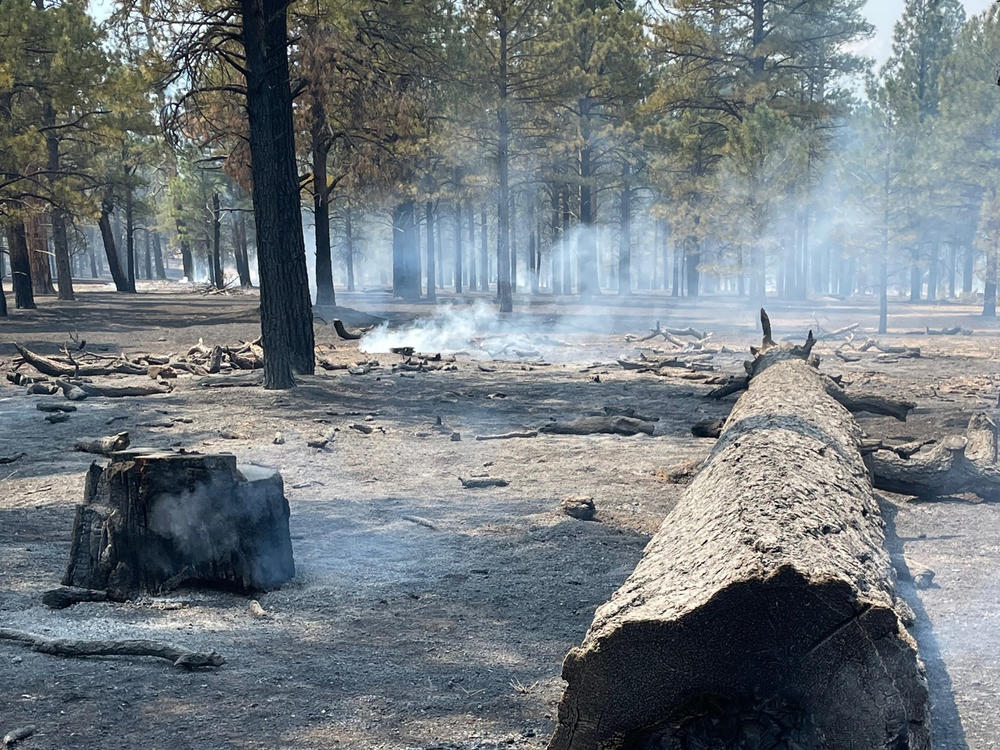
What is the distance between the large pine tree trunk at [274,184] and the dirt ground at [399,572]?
0.88 metres

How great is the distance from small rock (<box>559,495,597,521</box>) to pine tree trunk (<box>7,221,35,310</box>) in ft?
78.2

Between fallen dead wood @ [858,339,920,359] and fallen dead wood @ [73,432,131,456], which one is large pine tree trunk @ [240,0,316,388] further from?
fallen dead wood @ [858,339,920,359]

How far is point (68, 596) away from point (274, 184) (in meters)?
8.43

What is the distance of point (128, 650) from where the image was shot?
3.70 meters

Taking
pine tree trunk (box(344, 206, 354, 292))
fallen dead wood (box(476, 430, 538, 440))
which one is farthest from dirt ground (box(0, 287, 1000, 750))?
pine tree trunk (box(344, 206, 354, 292))

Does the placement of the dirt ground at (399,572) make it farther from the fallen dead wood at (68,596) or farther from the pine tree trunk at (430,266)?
the pine tree trunk at (430,266)

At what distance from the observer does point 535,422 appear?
10.4 m

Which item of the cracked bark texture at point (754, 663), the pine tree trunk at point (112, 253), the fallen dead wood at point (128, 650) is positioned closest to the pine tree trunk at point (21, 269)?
the pine tree trunk at point (112, 253)

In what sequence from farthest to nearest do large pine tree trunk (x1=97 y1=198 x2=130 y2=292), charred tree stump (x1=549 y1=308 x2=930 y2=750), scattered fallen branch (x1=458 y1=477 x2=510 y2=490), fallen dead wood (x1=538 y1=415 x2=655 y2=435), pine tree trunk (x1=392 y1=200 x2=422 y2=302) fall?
pine tree trunk (x1=392 y1=200 x2=422 y2=302) < large pine tree trunk (x1=97 y1=198 x2=130 y2=292) < fallen dead wood (x1=538 y1=415 x2=655 y2=435) < scattered fallen branch (x1=458 y1=477 x2=510 y2=490) < charred tree stump (x1=549 y1=308 x2=930 y2=750)

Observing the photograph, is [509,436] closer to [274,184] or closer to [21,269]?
[274,184]

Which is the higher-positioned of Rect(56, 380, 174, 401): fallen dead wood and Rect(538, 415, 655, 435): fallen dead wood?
Rect(56, 380, 174, 401): fallen dead wood

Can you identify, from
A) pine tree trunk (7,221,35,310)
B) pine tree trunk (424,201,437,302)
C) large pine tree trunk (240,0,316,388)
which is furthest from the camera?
pine tree trunk (424,201,437,302)

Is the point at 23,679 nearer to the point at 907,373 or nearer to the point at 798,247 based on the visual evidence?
the point at 907,373

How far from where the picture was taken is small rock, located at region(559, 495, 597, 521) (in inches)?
246
